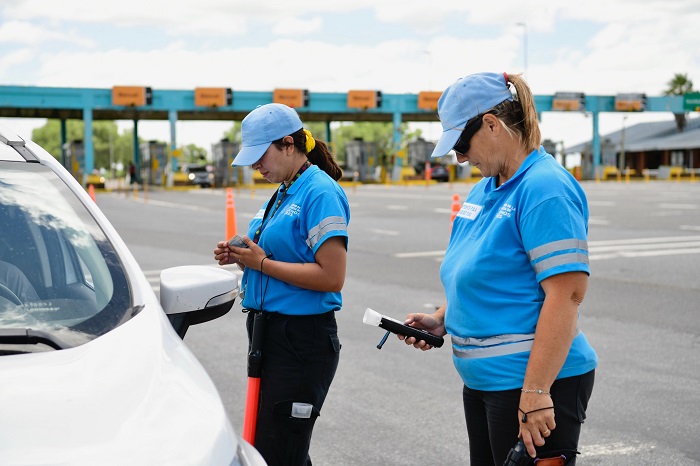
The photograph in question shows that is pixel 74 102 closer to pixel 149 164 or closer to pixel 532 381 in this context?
pixel 149 164

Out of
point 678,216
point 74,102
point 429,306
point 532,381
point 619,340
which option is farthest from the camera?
point 74,102

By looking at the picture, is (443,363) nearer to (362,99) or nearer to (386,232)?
(386,232)

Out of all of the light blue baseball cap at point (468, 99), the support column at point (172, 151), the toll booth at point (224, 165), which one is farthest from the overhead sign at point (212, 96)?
the light blue baseball cap at point (468, 99)

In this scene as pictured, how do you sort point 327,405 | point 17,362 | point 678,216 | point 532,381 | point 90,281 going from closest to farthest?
point 17,362 → point 532,381 → point 90,281 → point 327,405 → point 678,216

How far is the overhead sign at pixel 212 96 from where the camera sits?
187 feet

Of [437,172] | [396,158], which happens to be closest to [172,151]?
[396,158]

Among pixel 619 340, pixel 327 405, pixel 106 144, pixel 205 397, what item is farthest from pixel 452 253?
pixel 106 144

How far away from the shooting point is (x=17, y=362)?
A: 2.23 meters

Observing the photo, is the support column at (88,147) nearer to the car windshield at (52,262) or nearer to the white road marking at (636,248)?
the white road marking at (636,248)

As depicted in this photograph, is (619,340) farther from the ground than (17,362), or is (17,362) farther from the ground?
(17,362)

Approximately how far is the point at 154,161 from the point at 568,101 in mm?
29314

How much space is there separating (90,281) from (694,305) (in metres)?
8.32

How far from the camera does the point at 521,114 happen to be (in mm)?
2752

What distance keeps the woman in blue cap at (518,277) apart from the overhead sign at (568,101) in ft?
211
